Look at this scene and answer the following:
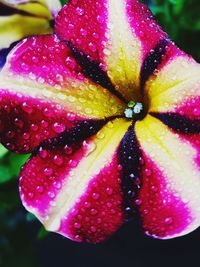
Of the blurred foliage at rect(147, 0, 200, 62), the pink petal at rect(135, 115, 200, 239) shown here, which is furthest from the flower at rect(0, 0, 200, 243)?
the blurred foliage at rect(147, 0, 200, 62)

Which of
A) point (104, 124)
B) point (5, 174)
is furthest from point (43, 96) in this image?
point (5, 174)

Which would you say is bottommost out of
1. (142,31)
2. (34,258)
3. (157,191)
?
(34,258)

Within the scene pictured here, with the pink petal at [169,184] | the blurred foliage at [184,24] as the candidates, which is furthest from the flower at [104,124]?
the blurred foliage at [184,24]

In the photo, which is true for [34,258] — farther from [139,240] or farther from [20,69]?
[20,69]

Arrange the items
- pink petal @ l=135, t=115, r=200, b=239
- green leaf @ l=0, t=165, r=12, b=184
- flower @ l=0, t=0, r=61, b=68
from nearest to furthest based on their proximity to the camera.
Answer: pink petal @ l=135, t=115, r=200, b=239, flower @ l=0, t=0, r=61, b=68, green leaf @ l=0, t=165, r=12, b=184

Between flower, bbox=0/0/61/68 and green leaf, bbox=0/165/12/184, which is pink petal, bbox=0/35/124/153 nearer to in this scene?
flower, bbox=0/0/61/68

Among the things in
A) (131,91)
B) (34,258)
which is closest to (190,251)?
(34,258)

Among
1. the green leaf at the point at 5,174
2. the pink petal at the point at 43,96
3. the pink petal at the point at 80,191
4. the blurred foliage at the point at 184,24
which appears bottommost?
the green leaf at the point at 5,174

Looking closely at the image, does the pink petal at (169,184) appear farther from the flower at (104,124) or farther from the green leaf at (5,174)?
the green leaf at (5,174)
